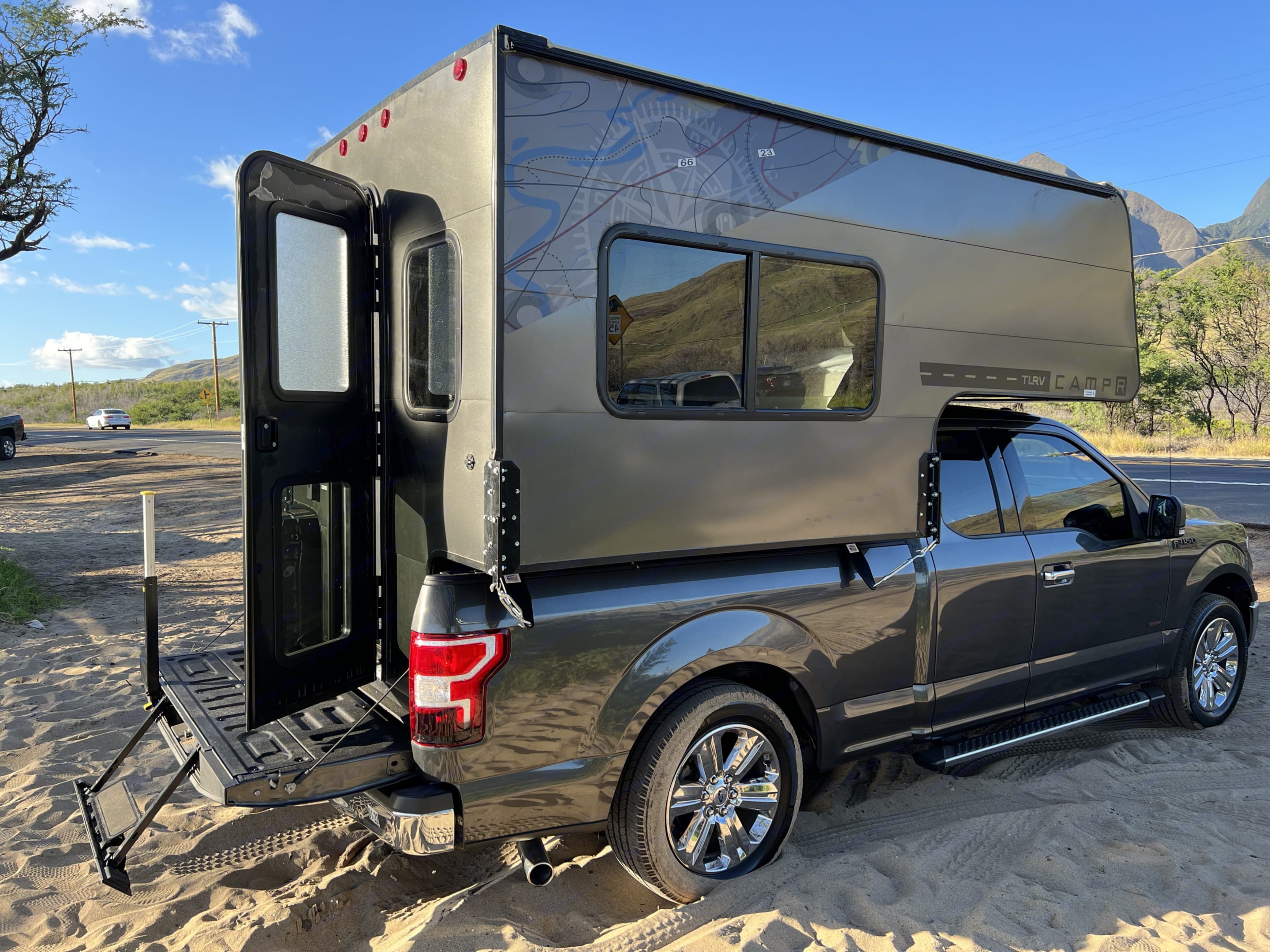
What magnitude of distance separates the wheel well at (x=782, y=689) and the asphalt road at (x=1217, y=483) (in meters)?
8.88

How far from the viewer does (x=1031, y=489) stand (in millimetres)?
4094

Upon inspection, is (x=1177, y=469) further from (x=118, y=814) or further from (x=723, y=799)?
(x=118, y=814)

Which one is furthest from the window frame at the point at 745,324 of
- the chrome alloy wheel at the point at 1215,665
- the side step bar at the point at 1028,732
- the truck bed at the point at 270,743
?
the chrome alloy wheel at the point at 1215,665

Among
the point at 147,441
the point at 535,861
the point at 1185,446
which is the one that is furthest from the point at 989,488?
the point at 147,441

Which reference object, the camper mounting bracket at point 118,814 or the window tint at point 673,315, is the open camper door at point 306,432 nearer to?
the camper mounting bracket at point 118,814

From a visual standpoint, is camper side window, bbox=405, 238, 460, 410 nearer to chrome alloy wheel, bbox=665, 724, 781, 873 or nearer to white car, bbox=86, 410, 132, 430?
chrome alloy wheel, bbox=665, 724, 781, 873

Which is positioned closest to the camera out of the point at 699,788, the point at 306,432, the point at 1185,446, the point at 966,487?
the point at 699,788

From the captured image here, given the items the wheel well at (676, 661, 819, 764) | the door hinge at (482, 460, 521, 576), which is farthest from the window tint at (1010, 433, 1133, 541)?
the door hinge at (482, 460, 521, 576)

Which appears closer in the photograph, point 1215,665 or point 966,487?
point 966,487

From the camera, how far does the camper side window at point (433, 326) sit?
2922 millimetres

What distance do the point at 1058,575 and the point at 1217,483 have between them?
14.1 metres

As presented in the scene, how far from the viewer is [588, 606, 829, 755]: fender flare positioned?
2.84 meters

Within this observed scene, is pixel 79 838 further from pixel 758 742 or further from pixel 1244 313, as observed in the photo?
pixel 1244 313

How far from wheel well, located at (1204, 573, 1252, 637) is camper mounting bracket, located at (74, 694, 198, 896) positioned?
205 inches
